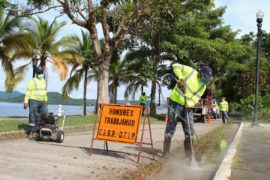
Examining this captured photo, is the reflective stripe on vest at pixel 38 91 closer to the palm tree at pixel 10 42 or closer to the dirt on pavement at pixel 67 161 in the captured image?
the dirt on pavement at pixel 67 161

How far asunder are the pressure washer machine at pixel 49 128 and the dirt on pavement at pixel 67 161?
0.37 m

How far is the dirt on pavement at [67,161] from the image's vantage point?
26.1 feet

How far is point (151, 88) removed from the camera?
39281 millimetres

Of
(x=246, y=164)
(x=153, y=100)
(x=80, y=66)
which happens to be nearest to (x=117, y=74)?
(x=80, y=66)

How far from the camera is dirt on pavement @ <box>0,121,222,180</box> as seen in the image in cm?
796

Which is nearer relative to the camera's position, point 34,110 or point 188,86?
point 188,86

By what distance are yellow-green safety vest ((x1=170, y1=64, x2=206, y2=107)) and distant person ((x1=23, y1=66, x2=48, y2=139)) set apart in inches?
181

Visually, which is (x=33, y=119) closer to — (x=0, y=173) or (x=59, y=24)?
(x=0, y=173)

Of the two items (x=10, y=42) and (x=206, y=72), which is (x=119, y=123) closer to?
(x=206, y=72)

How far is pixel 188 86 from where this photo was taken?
10117 millimetres

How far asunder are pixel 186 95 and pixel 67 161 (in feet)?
8.89

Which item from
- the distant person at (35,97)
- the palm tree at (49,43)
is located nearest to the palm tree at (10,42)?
the palm tree at (49,43)

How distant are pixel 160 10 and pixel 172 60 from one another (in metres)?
13.7

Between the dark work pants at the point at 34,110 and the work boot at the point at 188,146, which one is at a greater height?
the dark work pants at the point at 34,110
